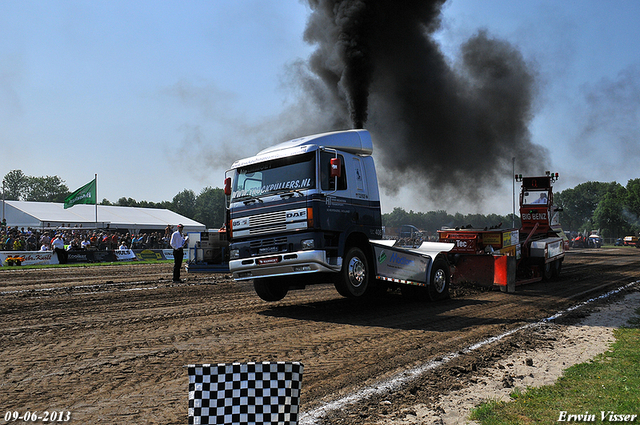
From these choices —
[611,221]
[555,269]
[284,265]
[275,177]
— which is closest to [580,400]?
[284,265]

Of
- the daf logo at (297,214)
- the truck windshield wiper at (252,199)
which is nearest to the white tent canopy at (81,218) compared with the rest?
the truck windshield wiper at (252,199)

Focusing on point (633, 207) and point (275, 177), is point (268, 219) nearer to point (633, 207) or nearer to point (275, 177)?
point (275, 177)

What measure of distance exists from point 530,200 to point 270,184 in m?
12.7

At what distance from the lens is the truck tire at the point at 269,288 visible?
9914 mm

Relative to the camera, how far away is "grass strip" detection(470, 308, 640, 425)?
3.79 meters

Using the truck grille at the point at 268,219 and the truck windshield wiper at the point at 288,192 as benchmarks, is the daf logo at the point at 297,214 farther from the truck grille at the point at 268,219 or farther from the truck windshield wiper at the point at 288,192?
the truck windshield wiper at the point at 288,192

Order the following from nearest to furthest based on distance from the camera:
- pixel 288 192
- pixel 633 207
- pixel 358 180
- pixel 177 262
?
pixel 288 192, pixel 358 180, pixel 177 262, pixel 633 207

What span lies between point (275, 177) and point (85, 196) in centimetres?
2876

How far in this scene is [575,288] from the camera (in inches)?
530

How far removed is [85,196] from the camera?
33062mm

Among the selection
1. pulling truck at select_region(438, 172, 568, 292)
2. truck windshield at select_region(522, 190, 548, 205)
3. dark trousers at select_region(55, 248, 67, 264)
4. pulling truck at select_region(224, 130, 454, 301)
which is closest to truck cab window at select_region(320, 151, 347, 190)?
pulling truck at select_region(224, 130, 454, 301)

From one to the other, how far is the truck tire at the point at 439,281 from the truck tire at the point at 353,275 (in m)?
2.05

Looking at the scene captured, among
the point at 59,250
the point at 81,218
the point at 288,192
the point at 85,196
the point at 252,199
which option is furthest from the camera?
the point at 81,218

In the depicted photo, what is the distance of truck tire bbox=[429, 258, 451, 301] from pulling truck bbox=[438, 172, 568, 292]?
7.38ft
